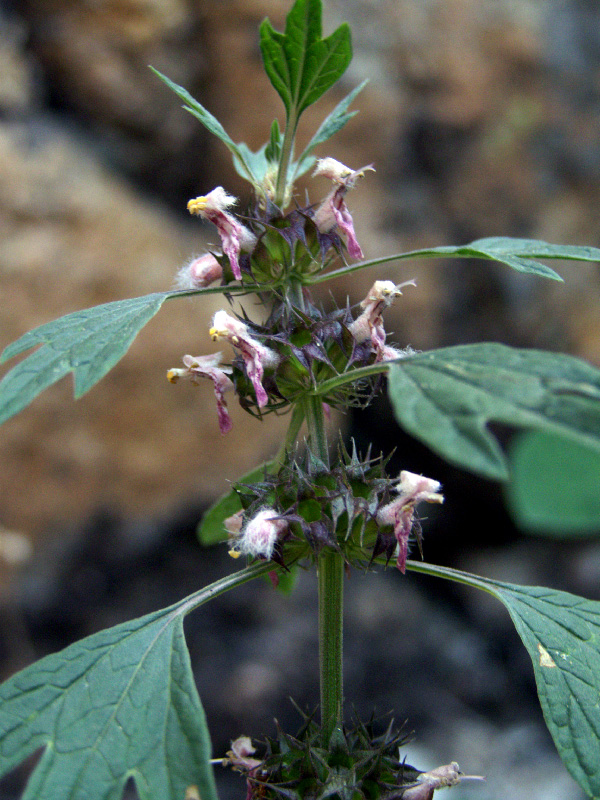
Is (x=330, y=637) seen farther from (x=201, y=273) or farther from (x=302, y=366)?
(x=201, y=273)

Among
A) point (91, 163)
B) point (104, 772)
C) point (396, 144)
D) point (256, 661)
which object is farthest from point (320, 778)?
point (396, 144)

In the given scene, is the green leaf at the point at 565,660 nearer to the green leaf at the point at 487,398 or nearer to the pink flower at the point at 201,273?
the green leaf at the point at 487,398

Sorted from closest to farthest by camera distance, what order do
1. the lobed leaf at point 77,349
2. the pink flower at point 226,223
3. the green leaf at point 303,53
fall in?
the lobed leaf at point 77,349 < the green leaf at point 303,53 < the pink flower at point 226,223

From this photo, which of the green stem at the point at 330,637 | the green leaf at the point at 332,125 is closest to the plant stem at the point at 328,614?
the green stem at the point at 330,637

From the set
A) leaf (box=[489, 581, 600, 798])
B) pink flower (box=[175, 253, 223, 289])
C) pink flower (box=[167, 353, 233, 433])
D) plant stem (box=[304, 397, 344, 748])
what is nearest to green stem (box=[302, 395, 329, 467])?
plant stem (box=[304, 397, 344, 748])

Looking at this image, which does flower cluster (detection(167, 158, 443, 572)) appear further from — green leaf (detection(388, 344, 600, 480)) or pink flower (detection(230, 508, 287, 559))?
green leaf (detection(388, 344, 600, 480))

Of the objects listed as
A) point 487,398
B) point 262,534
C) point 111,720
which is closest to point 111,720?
point 111,720
